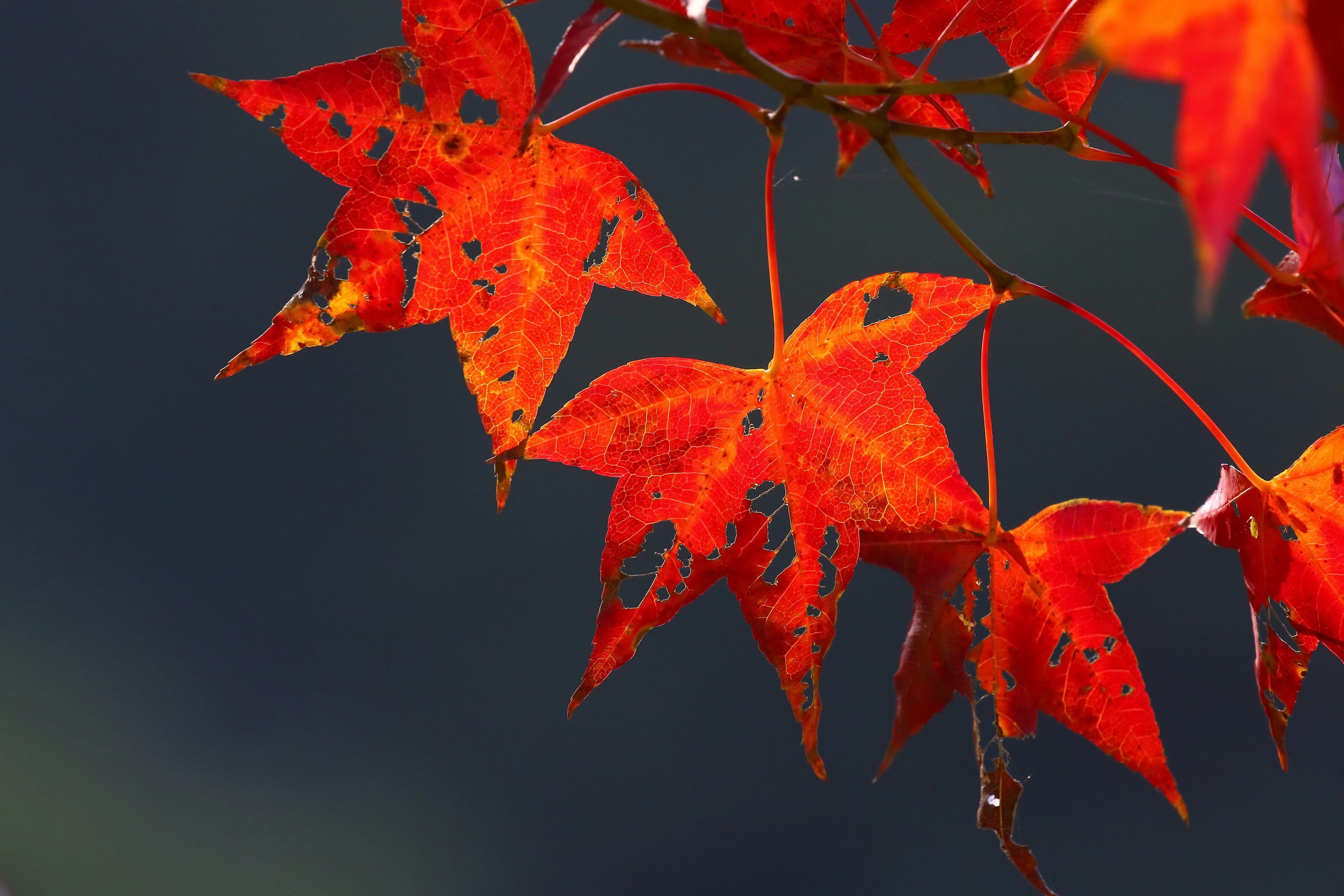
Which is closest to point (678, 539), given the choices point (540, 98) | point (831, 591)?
point (831, 591)

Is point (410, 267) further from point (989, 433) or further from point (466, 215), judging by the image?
point (989, 433)

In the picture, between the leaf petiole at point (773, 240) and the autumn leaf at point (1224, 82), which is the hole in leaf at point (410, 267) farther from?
the autumn leaf at point (1224, 82)

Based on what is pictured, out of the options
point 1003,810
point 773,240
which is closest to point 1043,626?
point 1003,810

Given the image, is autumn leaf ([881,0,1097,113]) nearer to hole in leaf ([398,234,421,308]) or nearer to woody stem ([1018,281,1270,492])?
woody stem ([1018,281,1270,492])

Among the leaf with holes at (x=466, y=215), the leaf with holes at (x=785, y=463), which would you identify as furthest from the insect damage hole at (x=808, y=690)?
the leaf with holes at (x=466, y=215)

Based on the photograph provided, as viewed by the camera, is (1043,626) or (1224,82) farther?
(1043,626)

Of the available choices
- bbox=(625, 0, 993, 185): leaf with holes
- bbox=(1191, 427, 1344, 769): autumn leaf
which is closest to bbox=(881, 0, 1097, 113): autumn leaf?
bbox=(625, 0, 993, 185): leaf with holes
